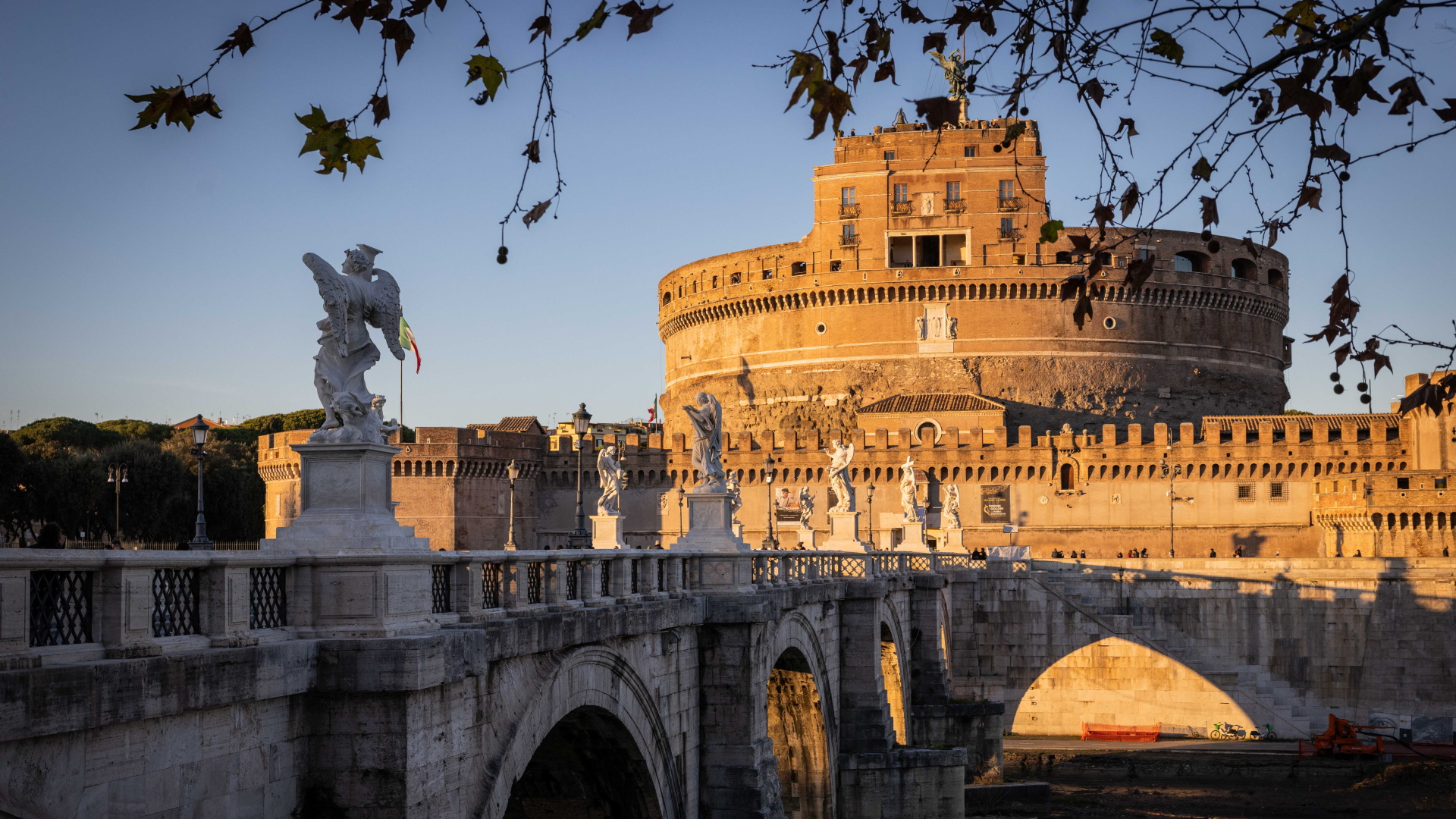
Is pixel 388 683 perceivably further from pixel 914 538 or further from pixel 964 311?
pixel 964 311

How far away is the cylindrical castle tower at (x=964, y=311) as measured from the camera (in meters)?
63.1

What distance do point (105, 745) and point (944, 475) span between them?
51.8m

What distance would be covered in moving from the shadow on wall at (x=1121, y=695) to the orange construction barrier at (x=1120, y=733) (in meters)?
0.16

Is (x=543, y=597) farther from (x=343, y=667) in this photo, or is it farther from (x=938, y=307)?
(x=938, y=307)

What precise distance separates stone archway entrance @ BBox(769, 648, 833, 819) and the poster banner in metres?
33.7

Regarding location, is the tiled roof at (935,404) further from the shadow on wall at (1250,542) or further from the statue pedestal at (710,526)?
the statue pedestal at (710,526)

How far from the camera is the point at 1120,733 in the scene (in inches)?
1565

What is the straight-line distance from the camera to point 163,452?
42719mm

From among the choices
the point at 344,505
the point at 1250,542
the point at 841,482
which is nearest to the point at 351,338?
the point at 344,505

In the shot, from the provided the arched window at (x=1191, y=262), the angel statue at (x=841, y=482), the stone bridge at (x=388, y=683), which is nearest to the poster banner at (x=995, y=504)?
the arched window at (x=1191, y=262)

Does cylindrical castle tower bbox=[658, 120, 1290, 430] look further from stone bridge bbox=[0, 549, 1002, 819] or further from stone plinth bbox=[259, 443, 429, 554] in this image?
stone plinth bbox=[259, 443, 429, 554]

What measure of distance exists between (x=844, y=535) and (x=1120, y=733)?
16747mm

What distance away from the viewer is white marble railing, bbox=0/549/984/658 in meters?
5.96

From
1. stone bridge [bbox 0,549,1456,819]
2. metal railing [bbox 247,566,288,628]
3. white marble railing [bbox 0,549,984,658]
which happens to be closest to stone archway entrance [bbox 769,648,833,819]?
stone bridge [bbox 0,549,1456,819]
